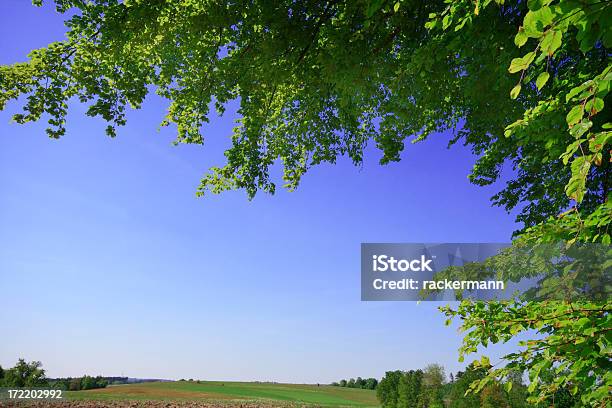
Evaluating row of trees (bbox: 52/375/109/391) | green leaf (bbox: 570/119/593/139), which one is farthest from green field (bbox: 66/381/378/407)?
green leaf (bbox: 570/119/593/139)

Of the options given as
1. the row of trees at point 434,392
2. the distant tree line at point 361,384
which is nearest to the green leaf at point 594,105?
the row of trees at point 434,392

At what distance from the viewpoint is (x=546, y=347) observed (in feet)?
11.7

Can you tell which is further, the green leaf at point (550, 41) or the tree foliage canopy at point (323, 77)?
the tree foliage canopy at point (323, 77)

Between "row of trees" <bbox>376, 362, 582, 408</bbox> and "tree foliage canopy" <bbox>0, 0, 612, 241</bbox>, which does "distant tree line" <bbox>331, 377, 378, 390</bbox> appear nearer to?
"row of trees" <bbox>376, 362, 582, 408</bbox>

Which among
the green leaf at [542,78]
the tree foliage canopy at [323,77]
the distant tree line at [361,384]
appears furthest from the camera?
the distant tree line at [361,384]

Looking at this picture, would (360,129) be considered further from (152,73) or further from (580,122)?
(580,122)

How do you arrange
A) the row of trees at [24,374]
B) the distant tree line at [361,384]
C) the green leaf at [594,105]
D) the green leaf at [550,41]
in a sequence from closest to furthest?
the green leaf at [550,41]
the green leaf at [594,105]
the row of trees at [24,374]
the distant tree line at [361,384]

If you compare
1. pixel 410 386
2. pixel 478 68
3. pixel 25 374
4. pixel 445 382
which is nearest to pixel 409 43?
pixel 478 68

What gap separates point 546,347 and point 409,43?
7.15 metres

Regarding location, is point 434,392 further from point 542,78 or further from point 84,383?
point 542,78

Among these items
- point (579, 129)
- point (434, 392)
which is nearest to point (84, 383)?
point (434, 392)

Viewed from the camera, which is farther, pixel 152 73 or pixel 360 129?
pixel 360 129

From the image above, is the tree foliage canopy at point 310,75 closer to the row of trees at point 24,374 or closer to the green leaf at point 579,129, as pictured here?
the green leaf at point 579,129

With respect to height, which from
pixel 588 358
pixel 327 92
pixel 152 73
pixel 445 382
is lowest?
pixel 445 382
